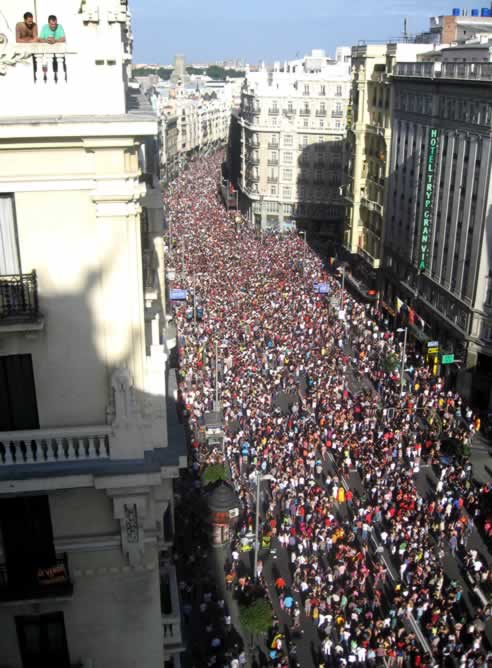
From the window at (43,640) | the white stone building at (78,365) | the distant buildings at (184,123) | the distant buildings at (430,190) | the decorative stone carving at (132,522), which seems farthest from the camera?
the distant buildings at (184,123)

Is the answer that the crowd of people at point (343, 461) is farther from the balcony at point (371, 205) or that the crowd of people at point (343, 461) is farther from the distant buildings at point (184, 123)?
the distant buildings at point (184, 123)

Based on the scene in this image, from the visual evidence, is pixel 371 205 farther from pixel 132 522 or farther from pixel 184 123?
pixel 184 123

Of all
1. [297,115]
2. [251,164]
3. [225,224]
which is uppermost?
[297,115]

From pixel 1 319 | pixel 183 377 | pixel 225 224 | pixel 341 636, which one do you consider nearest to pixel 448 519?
pixel 341 636

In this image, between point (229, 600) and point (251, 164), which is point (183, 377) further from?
point (251, 164)

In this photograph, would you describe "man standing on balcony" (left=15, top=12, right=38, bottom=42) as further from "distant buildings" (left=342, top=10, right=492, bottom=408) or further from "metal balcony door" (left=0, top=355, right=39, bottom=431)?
"distant buildings" (left=342, top=10, right=492, bottom=408)

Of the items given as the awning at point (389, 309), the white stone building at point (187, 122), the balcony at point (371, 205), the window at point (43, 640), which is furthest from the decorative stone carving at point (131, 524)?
the white stone building at point (187, 122)
